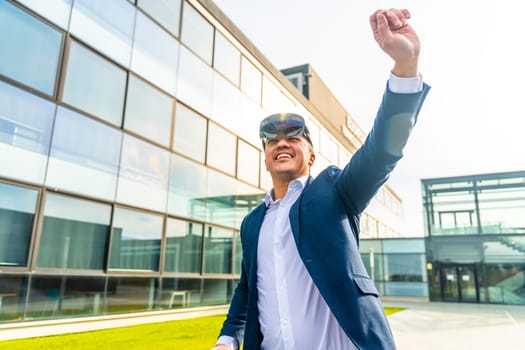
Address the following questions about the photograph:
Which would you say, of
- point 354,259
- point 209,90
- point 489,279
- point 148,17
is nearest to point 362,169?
point 354,259

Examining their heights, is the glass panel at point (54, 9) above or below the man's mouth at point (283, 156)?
above

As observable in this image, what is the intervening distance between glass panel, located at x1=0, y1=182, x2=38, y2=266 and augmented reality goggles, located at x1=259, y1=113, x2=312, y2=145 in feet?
20.4

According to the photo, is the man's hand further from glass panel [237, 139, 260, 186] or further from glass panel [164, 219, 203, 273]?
glass panel [237, 139, 260, 186]

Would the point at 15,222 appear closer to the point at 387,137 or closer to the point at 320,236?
the point at 320,236

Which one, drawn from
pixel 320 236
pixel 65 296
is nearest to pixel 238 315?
pixel 320 236

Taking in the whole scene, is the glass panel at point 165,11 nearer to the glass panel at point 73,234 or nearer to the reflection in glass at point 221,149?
the reflection in glass at point 221,149

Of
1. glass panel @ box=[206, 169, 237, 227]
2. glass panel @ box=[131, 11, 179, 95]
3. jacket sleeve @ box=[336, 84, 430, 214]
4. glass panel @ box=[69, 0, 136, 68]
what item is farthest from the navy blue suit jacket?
glass panel @ box=[206, 169, 237, 227]

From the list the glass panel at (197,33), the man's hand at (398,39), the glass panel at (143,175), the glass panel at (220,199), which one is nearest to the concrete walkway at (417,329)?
the glass panel at (143,175)

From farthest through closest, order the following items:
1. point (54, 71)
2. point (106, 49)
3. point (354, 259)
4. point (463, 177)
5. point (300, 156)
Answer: point (463, 177), point (106, 49), point (54, 71), point (300, 156), point (354, 259)

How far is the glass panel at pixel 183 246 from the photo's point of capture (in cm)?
1002

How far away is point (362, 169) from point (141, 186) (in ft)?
28.0

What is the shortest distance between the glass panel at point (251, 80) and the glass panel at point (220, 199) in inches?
152

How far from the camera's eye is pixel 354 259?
58.2 inches

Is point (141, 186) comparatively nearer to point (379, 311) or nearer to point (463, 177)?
point (379, 311)
